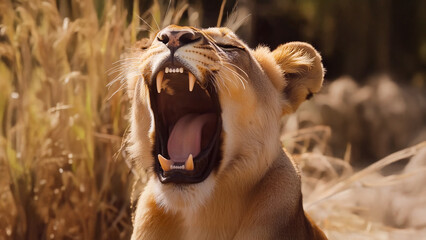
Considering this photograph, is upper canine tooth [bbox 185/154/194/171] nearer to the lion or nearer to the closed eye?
the lion

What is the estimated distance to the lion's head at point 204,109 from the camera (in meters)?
2.61

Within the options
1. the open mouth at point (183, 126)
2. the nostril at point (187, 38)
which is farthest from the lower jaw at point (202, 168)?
the nostril at point (187, 38)

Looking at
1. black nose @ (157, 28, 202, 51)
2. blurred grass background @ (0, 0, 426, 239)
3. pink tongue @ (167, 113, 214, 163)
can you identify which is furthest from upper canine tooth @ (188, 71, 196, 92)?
blurred grass background @ (0, 0, 426, 239)

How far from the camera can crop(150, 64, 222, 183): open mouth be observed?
104 inches

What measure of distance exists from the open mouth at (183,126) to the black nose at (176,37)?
0.22 ft

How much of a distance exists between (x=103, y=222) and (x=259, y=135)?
3.90ft

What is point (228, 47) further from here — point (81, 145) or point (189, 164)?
point (81, 145)

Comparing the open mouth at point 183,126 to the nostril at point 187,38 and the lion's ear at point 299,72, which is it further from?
the lion's ear at point 299,72

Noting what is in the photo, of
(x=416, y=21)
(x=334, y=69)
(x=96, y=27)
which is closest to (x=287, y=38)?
(x=334, y=69)

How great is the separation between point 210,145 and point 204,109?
0.82ft

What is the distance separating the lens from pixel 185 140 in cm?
275

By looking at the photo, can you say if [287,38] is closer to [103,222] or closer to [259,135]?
[103,222]

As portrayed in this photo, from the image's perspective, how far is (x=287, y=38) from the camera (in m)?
9.16

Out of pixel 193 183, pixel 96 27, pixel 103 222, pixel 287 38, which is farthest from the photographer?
pixel 287 38
